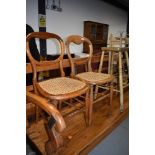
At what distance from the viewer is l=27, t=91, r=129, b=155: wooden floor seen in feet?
4.43

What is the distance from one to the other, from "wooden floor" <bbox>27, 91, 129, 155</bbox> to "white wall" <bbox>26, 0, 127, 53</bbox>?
2.99 metres

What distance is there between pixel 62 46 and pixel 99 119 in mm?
863

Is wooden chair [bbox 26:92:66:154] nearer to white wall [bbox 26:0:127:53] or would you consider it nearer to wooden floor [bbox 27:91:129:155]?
wooden floor [bbox 27:91:129:155]

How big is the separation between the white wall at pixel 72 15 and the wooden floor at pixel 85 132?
2.99m

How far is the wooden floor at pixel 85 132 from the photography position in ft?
4.43

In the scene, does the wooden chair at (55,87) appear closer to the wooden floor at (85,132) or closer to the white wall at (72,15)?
the wooden floor at (85,132)

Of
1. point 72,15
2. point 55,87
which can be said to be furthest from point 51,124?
point 72,15

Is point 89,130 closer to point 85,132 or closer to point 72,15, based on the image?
point 85,132

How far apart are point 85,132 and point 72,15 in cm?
417

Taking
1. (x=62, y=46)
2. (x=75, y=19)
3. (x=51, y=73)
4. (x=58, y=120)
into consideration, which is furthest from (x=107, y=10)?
(x=58, y=120)

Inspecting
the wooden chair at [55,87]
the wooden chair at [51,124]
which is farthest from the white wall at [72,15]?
the wooden chair at [51,124]

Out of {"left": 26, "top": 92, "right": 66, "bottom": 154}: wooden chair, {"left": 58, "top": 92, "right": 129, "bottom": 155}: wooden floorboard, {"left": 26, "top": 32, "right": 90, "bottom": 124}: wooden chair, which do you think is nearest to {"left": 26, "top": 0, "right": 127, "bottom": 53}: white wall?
{"left": 26, "top": 32, "right": 90, "bottom": 124}: wooden chair

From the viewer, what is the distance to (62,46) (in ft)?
5.18
